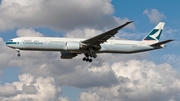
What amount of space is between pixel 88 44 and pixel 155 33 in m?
16.1

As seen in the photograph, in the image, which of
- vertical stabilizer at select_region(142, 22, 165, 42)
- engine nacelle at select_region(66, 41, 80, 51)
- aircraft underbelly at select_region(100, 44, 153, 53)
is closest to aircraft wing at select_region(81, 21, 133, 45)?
engine nacelle at select_region(66, 41, 80, 51)

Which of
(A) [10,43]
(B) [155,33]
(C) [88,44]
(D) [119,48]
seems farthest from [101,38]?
(A) [10,43]

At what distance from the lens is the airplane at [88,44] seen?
72812mm

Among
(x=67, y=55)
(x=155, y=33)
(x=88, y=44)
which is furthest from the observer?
(x=155, y=33)

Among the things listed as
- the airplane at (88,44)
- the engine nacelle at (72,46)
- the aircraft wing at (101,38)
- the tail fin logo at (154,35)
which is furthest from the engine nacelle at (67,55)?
the tail fin logo at (154,35)

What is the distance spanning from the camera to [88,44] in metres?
75.6

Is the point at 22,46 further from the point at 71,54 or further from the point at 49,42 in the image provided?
the point at 71,54

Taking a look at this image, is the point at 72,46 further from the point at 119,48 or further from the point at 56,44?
the point at 119,48

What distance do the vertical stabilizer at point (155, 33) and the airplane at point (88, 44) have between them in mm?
149

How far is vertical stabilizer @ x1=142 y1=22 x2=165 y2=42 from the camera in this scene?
3260 inches

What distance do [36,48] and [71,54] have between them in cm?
1210

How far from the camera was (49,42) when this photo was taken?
239 feet

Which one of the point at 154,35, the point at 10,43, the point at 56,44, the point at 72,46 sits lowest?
the point at 72,46

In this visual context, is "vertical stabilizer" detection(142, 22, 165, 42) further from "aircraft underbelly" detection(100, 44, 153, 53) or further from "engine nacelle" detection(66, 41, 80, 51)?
"engine nacelle" detection(66, 41, 80, 51)
